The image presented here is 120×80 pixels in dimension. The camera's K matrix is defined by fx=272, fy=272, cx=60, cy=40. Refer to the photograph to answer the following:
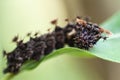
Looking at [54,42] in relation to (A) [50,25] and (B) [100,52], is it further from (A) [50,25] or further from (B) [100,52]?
(A) [50,25]

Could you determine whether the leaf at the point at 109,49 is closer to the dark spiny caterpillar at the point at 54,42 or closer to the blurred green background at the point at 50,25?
the dark spiny caterpillar at the point at 54,42

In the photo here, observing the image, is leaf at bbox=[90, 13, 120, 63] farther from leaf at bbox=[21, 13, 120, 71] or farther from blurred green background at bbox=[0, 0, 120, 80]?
blurred green background at bbox=[0, 0, 120, 80]

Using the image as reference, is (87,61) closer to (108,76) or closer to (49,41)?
(108,76)

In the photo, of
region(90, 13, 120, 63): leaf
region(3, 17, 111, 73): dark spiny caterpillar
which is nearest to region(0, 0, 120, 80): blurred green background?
region(3, 17, 111, 73): dark spiny caterpillar

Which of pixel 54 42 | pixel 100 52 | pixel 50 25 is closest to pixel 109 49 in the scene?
pixel 100 52

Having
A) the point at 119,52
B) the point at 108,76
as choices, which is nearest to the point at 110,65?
the point at 108,76

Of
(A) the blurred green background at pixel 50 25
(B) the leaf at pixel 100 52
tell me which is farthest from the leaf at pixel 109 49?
(A) the blurred green background at pixel 50 25
